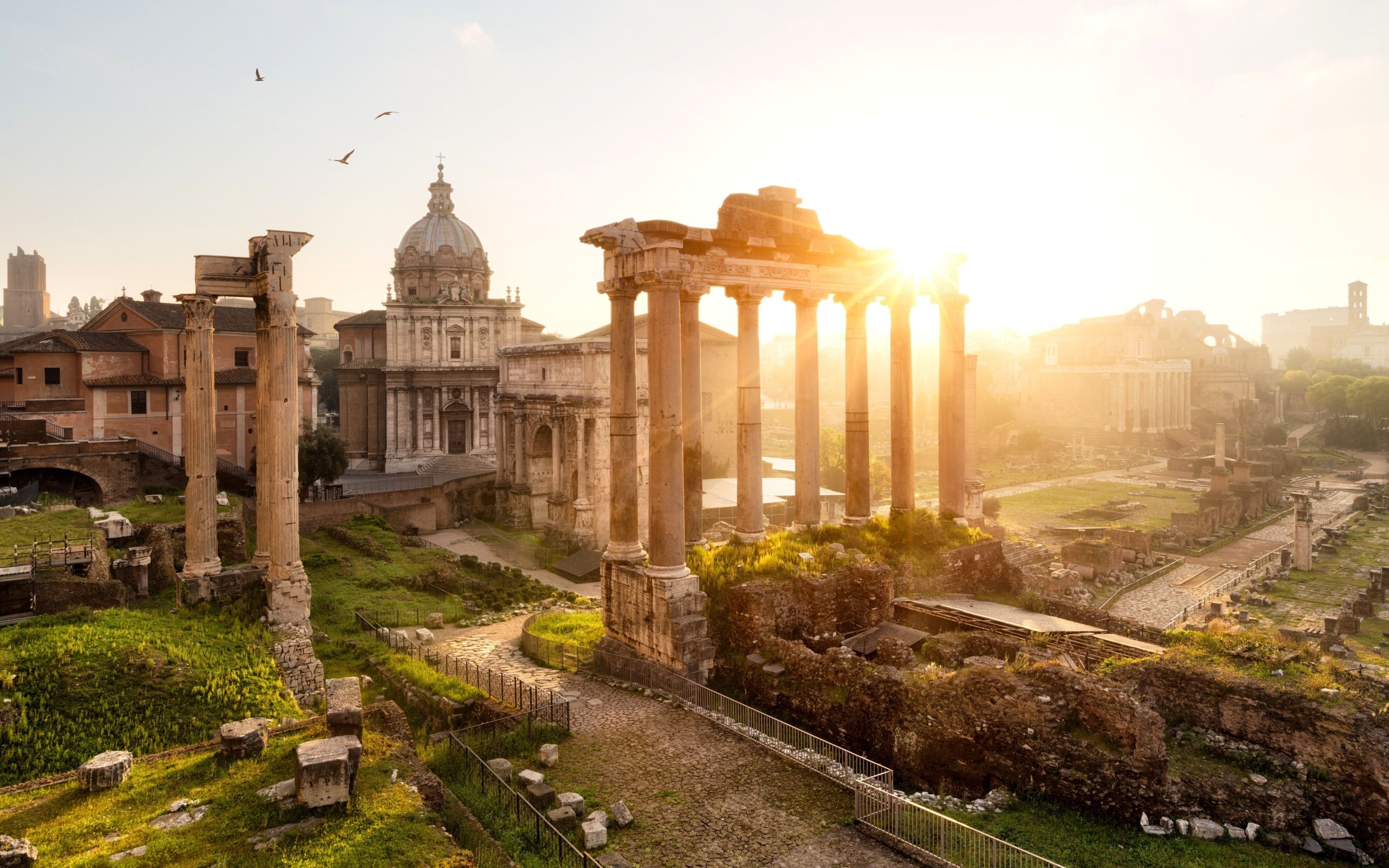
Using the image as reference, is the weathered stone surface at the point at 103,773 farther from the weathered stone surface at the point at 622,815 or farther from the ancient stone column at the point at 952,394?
the ancient stone column at the point at 952,394

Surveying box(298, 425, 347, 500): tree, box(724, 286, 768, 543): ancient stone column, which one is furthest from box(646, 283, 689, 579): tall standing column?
box(298, 425, 347, 500): tree

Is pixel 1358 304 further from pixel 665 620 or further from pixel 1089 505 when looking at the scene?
pixel 665 620

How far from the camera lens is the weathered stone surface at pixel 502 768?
1100 centimetres

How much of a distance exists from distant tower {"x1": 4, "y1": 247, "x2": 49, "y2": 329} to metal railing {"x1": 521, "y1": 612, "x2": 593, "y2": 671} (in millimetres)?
162049

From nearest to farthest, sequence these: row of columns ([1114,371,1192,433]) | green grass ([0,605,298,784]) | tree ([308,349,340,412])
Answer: green grass ([0,605,298,784]), tree ([308,349,340,412]), row of columns ([1114,371,1192,433])

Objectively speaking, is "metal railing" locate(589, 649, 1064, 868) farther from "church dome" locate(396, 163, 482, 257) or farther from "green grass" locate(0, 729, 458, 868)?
"church dome" locate(396, 163, 482, 257)

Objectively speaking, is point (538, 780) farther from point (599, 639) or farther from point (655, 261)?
point (655, 261)

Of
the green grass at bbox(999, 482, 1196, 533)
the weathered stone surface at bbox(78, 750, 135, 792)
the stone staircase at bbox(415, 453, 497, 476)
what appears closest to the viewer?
the weathered stone surface at bbox(78, 750, 135, 792)

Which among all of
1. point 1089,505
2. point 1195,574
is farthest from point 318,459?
point 1089,505

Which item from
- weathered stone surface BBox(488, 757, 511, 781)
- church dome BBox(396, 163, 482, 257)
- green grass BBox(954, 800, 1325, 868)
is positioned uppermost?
church dome BBox(396, 163, 482, 257)

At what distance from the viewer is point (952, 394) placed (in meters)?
20.4

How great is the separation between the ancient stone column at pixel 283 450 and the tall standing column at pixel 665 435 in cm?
637

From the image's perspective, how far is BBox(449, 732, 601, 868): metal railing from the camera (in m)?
9.12

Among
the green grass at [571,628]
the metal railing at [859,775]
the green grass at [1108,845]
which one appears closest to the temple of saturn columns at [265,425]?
the green grass at [571,628]
